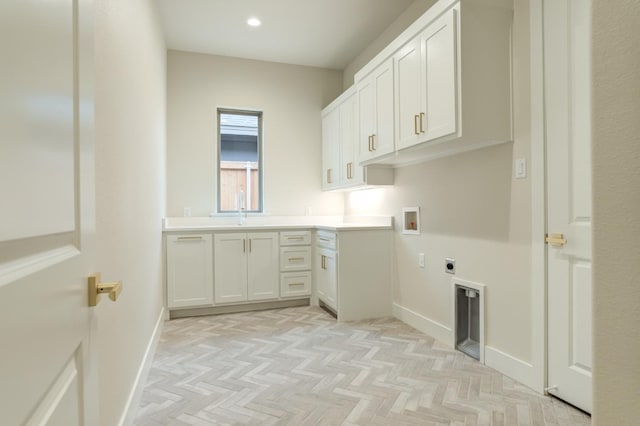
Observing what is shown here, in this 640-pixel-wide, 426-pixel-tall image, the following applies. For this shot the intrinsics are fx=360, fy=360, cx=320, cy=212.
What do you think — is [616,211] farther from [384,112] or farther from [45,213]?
[384,112]

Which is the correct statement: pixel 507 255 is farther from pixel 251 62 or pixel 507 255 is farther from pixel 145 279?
pixel 251 62

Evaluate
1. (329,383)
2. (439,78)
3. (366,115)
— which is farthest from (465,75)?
(329,383)

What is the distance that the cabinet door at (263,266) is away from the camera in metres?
3.94

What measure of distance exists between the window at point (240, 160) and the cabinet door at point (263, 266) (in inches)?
30.9

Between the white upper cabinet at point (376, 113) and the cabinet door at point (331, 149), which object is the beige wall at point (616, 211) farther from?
the cabinet door at point (331, 149)

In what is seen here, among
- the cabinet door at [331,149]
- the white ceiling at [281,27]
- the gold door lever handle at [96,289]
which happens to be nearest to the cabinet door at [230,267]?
the cabinet door at [331,149]

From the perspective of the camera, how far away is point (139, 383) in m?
2.10

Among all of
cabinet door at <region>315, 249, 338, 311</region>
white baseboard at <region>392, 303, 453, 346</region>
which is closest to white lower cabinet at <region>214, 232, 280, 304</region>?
cabinet door at <region>315, 249, 338, 311</region>

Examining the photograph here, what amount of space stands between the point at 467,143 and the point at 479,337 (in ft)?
4.65

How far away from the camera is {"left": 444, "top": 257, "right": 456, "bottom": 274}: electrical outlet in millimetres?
2795

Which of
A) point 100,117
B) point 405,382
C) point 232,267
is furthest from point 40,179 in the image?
point 232,267

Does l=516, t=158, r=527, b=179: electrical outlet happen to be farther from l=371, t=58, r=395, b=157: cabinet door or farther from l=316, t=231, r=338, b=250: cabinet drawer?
l=316, t=231, r=338, b=250: cabinet drawer

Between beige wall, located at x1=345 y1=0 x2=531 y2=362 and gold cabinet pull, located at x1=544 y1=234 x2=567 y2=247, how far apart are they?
0.43 ft

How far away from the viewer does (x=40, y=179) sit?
20.5 inches
